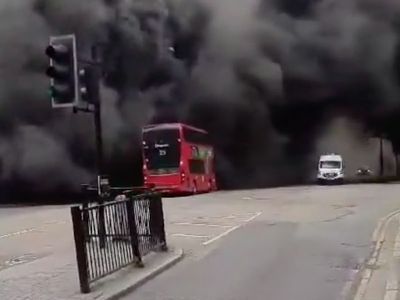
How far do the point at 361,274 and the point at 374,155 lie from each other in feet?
136

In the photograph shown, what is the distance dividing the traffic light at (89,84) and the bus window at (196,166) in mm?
18037

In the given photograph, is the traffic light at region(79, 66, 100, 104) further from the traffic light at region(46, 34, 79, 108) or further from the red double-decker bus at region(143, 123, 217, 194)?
the red double-decker bus at region(143, 123, 217, 194)

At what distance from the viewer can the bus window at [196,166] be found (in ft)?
94.7

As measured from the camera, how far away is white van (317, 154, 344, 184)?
38.2 metres

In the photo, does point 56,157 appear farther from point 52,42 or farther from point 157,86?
point 52,42

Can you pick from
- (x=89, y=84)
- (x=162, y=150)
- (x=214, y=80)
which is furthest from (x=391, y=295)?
(x=214, y=80)

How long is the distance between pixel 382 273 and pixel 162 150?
1892cm

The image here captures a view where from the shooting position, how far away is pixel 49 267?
9914mm

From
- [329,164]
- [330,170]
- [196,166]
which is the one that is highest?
[196,166]

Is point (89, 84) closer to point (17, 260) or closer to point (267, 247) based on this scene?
point (17, 260)

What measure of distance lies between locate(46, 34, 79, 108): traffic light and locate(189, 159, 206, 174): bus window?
63.1 feet

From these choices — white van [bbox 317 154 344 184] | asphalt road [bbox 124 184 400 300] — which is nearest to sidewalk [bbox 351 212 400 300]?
asphalt road [bbox 124 184 400 300]

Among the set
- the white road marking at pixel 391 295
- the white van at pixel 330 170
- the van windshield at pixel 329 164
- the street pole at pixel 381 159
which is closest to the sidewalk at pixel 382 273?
the white road marking at pixel 391 295

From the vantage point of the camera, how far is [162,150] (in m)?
28.0
